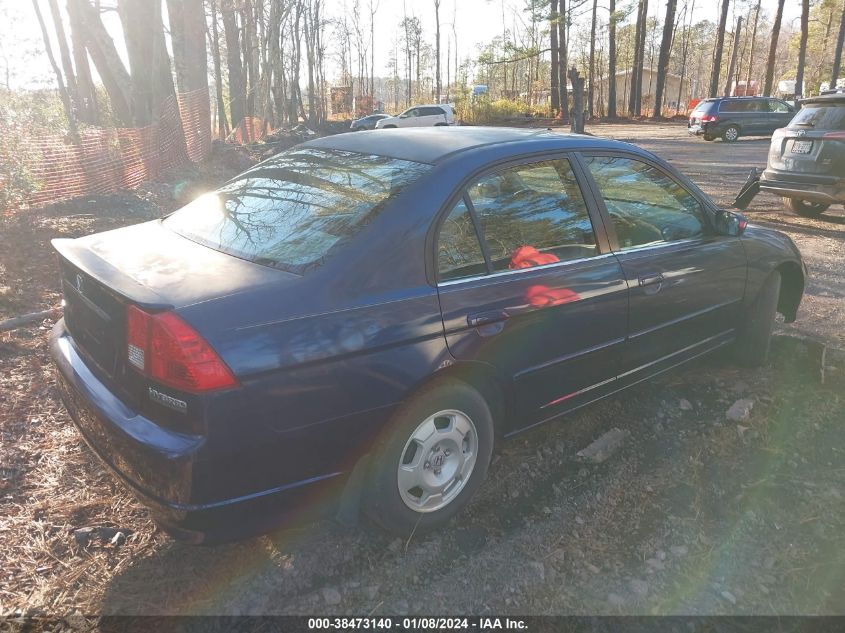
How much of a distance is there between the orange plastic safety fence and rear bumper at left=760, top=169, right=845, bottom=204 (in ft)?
34.4

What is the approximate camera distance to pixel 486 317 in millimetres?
2551

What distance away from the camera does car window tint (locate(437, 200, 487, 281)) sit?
2.53 meters

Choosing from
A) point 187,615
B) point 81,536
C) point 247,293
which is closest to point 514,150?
point 247,293

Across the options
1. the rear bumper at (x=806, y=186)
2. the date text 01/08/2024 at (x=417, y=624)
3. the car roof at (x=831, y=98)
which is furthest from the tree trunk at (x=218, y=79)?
the date text 01/08/2024 at (x=417, y=624)

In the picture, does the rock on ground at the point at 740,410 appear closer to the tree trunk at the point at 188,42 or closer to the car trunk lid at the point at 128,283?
the car trunk lid at the point at 128,283

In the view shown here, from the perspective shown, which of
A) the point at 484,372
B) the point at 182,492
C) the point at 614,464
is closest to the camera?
the point at 182,492

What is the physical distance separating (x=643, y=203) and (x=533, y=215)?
96 cm

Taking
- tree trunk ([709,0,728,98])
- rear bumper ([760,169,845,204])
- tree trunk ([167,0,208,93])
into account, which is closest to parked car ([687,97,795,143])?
tree trunk ([709,0,728,98])

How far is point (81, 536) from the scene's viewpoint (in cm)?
256

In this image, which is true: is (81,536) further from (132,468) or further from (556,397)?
(556,397)

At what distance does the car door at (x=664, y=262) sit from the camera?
3.23m

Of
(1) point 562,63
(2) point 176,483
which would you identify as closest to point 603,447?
(2) point 176,483

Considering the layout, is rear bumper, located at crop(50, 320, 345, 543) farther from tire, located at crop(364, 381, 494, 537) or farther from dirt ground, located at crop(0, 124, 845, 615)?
dirt ground, located at crop(0, 124, 845, 615)

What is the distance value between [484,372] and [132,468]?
1391 millimetres
